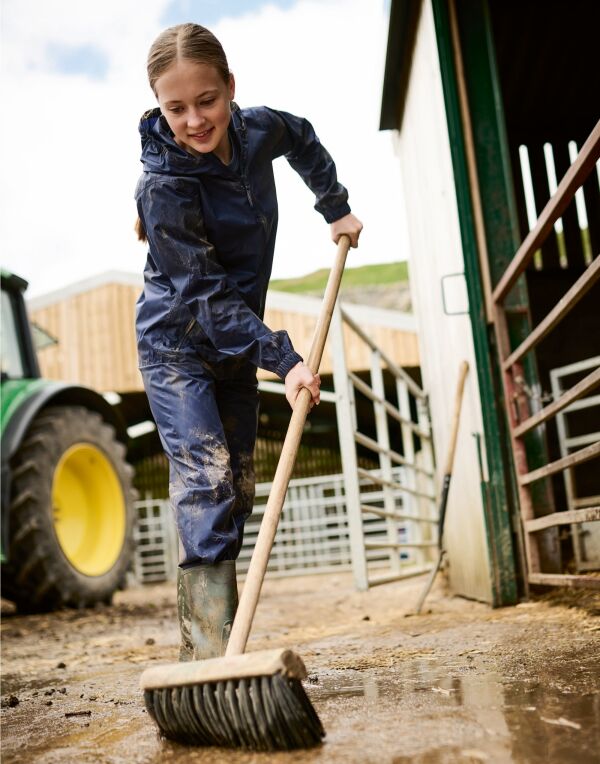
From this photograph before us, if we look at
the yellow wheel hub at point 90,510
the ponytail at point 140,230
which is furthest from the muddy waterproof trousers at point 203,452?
the yellow wheel hub at point 90,510

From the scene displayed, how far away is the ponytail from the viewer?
2316 millimetres

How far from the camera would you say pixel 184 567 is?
2.13m

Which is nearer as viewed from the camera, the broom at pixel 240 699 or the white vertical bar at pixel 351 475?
the broom at pixel 240 699

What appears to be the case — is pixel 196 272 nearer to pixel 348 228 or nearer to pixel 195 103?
pixel 195 103

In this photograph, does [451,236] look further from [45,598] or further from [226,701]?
[45,598]

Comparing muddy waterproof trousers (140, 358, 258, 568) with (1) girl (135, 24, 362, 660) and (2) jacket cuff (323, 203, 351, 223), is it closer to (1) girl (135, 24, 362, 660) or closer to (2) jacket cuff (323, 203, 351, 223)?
(1) girl (135, 24, 362, 660)

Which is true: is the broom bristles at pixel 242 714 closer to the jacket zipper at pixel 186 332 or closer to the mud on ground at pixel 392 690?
the mud on ground at pixel 392 690

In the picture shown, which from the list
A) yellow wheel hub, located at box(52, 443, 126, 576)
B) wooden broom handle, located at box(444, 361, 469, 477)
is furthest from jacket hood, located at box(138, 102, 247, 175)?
yellow wheel hub, located at box(52, 443, 126, 576)

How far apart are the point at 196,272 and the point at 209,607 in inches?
29.8

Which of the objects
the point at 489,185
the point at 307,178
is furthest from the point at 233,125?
the point at 489,185

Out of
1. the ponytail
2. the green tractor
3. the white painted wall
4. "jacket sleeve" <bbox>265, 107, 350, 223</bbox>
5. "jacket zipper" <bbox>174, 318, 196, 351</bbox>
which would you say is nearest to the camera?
"jacket zipper" <bbox>174, 318, 196, 351</bbox>

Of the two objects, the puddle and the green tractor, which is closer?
the puddle

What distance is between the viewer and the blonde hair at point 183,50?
203cm

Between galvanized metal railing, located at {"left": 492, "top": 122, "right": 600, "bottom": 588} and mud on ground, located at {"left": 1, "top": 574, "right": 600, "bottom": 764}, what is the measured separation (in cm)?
21
